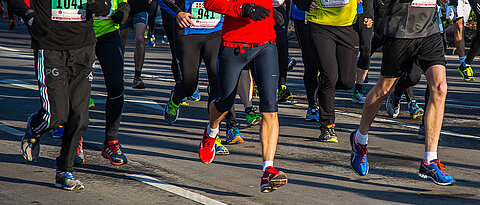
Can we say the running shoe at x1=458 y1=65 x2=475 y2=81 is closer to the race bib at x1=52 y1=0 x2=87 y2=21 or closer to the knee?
the knee

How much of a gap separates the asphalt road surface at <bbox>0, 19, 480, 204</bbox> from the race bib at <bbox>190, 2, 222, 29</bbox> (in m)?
1.23

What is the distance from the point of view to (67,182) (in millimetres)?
5781

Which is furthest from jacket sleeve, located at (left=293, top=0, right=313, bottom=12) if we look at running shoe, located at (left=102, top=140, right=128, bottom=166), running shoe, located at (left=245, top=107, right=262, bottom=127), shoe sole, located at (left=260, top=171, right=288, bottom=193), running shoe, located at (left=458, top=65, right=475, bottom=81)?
running shoe, located at (left=458, top=65, right=475, bottom=81)

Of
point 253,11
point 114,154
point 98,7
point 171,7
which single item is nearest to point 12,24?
point 171,7

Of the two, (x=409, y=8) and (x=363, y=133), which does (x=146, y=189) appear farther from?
(x=409, y=8)

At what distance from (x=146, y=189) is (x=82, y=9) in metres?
1.52

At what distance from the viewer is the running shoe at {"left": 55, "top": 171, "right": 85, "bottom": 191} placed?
5.78m

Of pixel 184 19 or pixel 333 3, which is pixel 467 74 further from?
pixel 184 19

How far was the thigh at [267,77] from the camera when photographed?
5859mm

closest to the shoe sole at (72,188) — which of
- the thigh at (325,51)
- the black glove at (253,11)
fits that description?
the black glove at (253,11)

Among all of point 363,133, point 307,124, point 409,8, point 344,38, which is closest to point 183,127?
point 307,124

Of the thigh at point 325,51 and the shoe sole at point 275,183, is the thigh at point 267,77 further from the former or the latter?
the thigh at point 325,51

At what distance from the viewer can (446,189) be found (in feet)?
19.3

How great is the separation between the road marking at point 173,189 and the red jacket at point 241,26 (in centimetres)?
125
